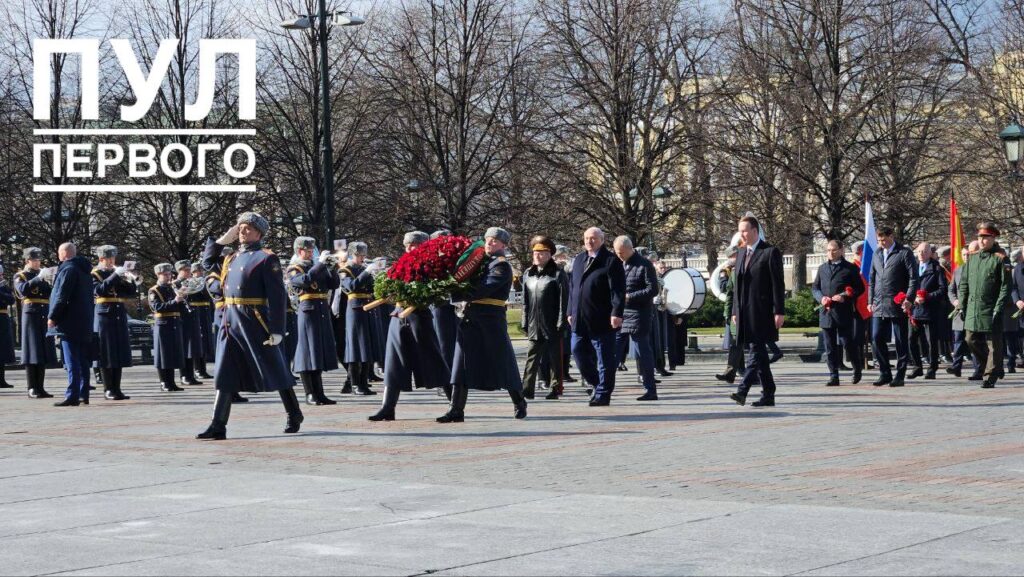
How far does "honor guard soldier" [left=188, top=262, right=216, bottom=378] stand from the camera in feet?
70.6

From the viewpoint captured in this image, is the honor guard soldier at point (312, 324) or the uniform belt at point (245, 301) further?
the honor guard soldier at point (312, 324)

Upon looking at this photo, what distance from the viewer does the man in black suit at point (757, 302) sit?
14.2m

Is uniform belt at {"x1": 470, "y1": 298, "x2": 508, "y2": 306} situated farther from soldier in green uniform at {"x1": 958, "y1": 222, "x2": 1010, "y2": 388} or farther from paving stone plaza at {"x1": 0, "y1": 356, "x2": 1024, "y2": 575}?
soldier in green uniform at {"x1": 958, "y1": 222, "x2": 1010, "y2": 388}

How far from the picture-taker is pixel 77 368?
17.3m

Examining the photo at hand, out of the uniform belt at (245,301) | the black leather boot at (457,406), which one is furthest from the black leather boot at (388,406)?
the uniform belt at (245,301)

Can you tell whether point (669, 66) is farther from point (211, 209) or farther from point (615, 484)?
point (615, 484)

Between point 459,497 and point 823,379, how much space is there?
11.7 metres

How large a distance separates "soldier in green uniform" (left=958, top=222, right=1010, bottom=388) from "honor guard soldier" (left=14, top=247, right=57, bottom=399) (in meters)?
11.3

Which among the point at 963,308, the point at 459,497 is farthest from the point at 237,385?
the point at 963,308

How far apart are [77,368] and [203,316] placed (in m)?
5.07

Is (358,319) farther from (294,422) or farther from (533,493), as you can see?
(533,493)

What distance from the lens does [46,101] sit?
116ft

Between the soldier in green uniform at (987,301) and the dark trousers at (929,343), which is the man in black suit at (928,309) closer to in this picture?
the dark trousers at (929,343)

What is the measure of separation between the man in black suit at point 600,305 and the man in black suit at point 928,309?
556 cm
